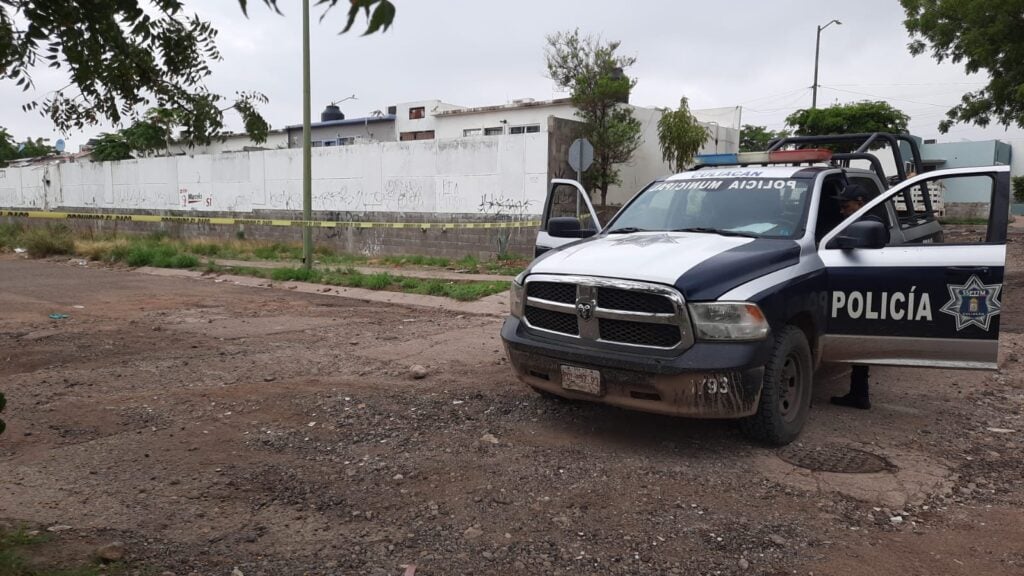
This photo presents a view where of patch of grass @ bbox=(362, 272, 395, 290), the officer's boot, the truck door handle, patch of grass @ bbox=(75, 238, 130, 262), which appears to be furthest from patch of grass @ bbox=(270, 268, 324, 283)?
the truck door handle

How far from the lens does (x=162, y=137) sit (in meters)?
5.13

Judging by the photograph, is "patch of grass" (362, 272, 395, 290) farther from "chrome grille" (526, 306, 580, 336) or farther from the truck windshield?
"chrome grille" (526, 306, 580, 336)

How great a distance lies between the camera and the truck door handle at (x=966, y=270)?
16.7 feet

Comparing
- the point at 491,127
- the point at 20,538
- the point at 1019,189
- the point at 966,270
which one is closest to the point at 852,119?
the point at 1019,189

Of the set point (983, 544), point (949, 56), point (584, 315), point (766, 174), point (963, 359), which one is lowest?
point (983, 544)

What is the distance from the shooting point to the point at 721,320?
4578mm

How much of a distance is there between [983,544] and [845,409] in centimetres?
244

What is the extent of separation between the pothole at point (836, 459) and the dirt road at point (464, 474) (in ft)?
0.09

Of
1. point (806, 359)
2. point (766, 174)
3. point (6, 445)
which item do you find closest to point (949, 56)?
point (766, 174)

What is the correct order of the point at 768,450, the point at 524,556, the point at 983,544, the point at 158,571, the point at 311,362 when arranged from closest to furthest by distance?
the point at 158,571 < the point at 524,556 < the point at 983,544 < the point at 768,450 < the point at 311,362

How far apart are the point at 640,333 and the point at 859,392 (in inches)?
96.2

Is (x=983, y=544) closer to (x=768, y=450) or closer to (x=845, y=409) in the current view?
(x=768, y=450)

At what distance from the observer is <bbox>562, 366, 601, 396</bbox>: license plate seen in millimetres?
4828

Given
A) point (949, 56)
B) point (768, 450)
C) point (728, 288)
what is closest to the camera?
point (728, 288)
